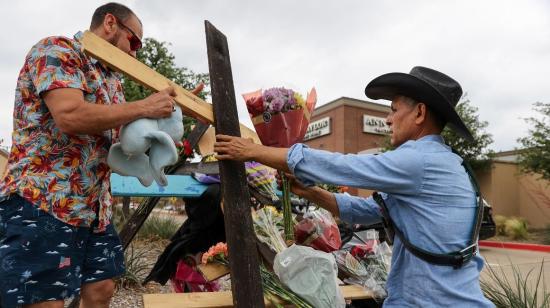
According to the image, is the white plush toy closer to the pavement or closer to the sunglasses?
the sunglasses

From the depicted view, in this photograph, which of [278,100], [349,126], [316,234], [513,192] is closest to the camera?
[278,100]

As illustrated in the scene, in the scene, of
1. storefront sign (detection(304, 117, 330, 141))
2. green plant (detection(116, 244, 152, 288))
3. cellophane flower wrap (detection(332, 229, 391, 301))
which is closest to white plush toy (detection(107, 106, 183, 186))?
cellophane flower wrap (detection(332, 229, 391, 301))

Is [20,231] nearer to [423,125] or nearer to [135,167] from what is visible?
[135,167]

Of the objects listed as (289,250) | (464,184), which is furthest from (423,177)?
(289,250)

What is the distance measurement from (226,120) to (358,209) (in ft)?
3.03

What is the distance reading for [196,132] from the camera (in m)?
4.66

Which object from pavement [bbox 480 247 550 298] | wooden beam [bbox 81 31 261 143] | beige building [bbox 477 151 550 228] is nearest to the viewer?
wooden beam [bbox 81 31 261 143]

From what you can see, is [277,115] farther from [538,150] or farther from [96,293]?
[538,150]

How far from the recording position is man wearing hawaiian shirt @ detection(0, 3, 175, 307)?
71.4 inches

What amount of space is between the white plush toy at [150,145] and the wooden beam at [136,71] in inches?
2.6

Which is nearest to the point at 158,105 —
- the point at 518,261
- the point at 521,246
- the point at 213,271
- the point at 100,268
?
the point at 100,268

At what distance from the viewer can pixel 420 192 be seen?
191 centimetres

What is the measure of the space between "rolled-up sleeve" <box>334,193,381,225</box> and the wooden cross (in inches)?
26.5

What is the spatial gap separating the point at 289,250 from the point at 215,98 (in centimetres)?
103
